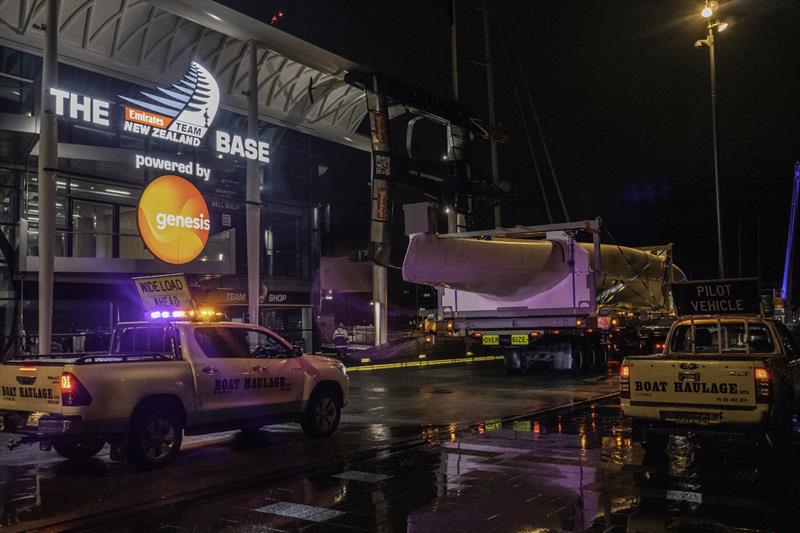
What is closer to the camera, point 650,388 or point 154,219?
point 650,388

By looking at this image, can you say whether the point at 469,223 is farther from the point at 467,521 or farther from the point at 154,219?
the point at 467,521

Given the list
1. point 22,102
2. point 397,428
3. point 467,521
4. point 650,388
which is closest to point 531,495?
point 467,521

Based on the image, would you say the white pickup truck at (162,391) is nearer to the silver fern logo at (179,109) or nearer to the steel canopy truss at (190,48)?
the silver fern logo at (179,109)

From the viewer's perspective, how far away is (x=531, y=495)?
7160mm

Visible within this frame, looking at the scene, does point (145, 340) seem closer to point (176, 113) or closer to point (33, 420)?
point (33, 420)

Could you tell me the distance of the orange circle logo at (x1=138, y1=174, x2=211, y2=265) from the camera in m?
20.9

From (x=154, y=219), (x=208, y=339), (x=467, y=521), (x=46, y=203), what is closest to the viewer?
(x=467, y=521)

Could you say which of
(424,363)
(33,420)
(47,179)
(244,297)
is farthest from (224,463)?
(424,363)

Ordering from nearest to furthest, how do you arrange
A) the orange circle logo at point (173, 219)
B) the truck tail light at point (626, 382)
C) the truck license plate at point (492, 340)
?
1. the truck tail light at point (626, 382)
2. the truck license plate at point (492, 340)
3. the orange circle logo at point (173, 219)

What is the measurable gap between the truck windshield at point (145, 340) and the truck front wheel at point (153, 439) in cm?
89

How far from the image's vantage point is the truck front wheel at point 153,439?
8.37 meters

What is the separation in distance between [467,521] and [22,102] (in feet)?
76.9

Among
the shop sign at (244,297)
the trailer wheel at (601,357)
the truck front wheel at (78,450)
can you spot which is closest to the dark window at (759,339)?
the truck front wheel at (78,450)

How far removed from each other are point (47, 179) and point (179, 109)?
6686mm
